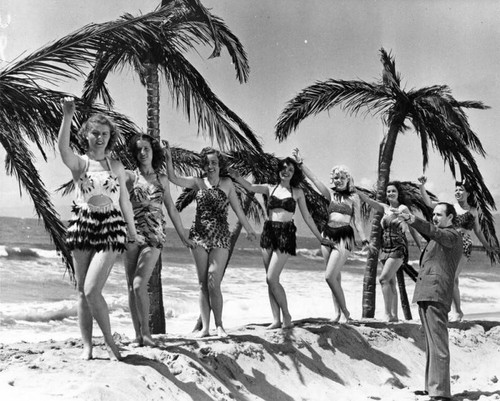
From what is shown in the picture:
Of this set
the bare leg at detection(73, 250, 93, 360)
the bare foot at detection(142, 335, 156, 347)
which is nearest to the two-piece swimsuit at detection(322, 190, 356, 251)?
the bare foot at detection(142, 335, 156, 347)

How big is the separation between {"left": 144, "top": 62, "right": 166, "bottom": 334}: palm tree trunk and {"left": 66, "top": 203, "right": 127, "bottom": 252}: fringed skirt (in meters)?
3.94

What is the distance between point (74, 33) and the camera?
682cm

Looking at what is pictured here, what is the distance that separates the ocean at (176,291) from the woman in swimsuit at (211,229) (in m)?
9.22

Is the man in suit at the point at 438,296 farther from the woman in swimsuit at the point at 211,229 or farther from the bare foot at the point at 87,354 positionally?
the bare foot at the point at 87,354

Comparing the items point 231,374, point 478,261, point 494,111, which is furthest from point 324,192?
point 478,261

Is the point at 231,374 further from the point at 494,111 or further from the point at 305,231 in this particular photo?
the point at 305,231

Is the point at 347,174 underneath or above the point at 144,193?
above

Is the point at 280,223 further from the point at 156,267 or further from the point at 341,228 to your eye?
the point at 156,267

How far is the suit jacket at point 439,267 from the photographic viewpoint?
6129 mm

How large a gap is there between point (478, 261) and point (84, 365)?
4606 centimetres

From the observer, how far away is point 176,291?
2922 cm

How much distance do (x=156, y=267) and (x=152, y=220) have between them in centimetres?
341

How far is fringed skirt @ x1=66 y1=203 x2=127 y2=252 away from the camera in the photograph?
5.00m

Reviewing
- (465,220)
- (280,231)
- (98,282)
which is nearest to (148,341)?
(98,282)
